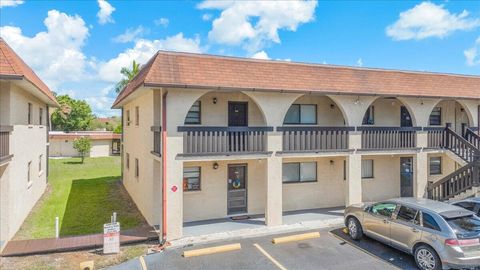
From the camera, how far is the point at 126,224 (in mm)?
13602

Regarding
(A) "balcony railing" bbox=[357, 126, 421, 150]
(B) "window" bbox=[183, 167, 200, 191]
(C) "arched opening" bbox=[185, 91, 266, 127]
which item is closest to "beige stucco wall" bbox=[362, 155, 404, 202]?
(A) "balcony railing" bbox=[357, 126, 421, 150]

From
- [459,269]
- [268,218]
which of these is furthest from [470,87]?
[268,218]

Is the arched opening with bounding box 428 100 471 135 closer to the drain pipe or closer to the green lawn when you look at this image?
the drain pipe

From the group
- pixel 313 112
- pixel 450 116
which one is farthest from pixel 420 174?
pixel 313 112

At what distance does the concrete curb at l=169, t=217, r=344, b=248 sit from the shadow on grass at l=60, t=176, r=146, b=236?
325 centimetres

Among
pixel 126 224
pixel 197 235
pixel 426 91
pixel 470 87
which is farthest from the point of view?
pixel 470 87

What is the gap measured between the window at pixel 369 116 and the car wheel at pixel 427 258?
815 cm

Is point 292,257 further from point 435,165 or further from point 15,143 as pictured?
point 435,165

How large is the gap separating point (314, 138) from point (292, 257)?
17.8 ft

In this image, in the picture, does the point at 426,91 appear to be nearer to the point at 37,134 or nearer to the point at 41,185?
the point at 37,134

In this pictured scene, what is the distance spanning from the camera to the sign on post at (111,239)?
10297 millimetres

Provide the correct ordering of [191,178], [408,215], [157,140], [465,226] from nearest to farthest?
[465,226] → [408,215] → [157,140] → [191,178]

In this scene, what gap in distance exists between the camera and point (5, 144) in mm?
10891

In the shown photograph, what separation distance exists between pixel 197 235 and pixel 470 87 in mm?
15383
